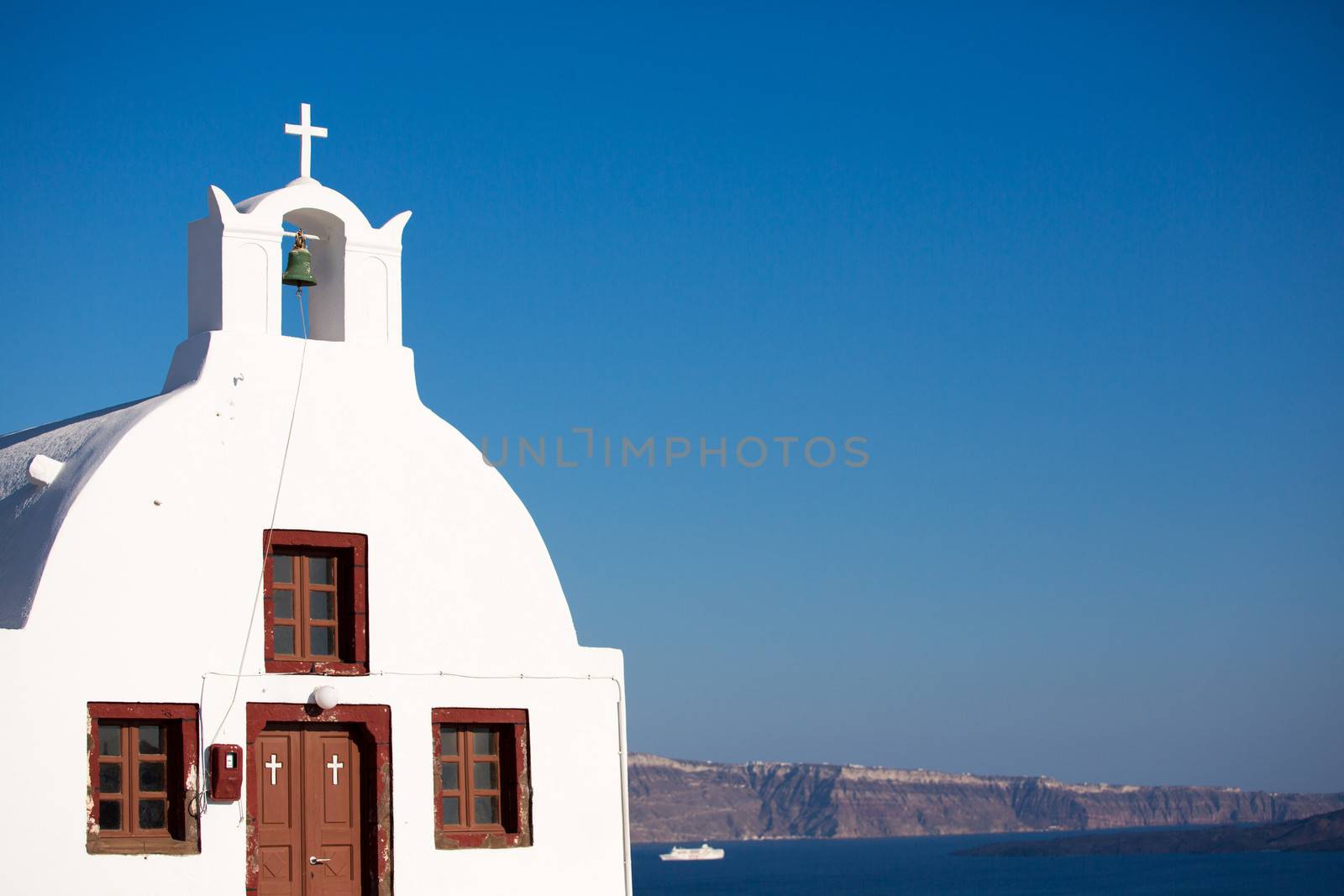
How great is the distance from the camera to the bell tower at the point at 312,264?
1811 cm

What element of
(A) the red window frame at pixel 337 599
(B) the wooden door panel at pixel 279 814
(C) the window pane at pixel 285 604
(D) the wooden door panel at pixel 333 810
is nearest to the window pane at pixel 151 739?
(B) the wooden door panel at pixel 279 814

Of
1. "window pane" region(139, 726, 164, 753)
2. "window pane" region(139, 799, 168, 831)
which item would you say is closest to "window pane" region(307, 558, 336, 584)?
"window pane" region(139, 726, 164, 753)

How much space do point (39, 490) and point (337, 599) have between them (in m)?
→ 3.06

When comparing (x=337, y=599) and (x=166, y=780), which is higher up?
(x=337, y=599)

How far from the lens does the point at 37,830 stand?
50.3 feet

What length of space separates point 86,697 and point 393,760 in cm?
309

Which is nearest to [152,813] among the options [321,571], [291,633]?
[291,633]

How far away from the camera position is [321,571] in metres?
17.6

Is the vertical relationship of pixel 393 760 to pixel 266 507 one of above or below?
below

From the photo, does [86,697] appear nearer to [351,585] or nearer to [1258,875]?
[351,585]

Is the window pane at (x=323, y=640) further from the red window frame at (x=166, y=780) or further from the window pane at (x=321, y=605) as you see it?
the red window frame at (x=166, y=780)

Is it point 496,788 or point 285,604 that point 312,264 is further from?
point 496,788

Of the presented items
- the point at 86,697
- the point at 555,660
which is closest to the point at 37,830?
the point at 86,697

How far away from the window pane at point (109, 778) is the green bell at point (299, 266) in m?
5.31
